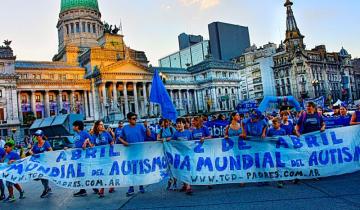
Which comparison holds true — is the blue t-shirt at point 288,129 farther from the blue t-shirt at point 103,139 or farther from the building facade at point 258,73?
the building facade at point 258,73

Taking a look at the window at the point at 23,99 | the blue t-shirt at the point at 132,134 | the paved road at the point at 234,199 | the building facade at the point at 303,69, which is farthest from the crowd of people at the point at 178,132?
the building facade at the point at 303,69

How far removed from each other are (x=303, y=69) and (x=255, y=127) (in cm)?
8598

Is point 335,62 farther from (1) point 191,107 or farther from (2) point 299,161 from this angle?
(2) point 299,161

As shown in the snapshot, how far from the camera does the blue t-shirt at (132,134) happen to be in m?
9.55

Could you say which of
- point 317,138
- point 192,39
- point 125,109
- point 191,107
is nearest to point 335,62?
point 191,107

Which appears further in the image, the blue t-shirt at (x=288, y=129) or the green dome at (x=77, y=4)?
the green dome at (x=77, y=4)

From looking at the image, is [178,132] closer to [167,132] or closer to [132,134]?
[167,132]

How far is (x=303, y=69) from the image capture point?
8938 centimetres

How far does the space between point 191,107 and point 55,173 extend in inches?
2858

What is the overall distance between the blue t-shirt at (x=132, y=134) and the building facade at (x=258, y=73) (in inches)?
3450

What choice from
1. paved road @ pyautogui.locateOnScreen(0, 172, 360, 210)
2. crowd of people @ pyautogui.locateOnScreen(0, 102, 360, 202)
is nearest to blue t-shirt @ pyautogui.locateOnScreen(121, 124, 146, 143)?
crowd of people @ pyautogui.locateOnScreen(0, 102, 360, 202)

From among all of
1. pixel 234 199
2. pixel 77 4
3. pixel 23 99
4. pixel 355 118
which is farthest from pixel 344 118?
pixel 77 4

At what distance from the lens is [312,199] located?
7117mm

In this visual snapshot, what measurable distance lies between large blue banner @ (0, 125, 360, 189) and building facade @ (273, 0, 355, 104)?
260 feet
